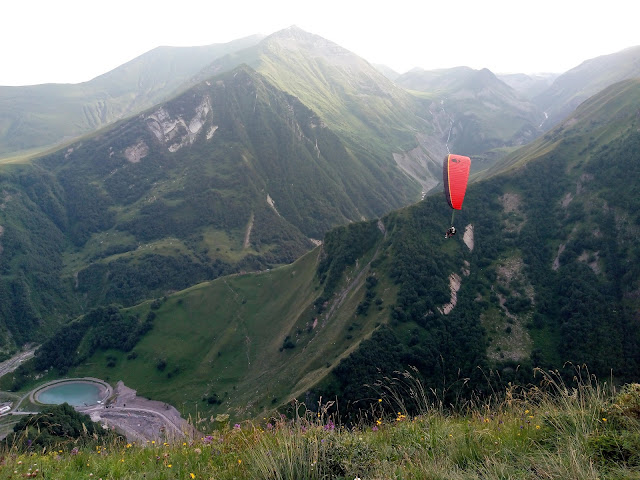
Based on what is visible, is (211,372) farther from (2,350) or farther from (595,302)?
(2,350)

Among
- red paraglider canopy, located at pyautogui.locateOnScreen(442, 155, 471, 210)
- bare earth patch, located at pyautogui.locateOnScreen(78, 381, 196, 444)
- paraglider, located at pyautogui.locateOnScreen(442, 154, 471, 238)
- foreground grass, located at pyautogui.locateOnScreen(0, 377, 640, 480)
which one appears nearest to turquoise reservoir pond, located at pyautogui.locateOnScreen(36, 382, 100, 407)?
bare earth patch, located at pyautogui.locateOnScreen(78, 381, 196, 444)

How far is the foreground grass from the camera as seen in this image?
19.6 ft

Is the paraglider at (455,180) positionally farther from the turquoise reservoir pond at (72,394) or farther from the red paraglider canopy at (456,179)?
the turquoise reservoir pond at (72,394)

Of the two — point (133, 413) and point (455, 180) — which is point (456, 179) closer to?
point (455, 180)

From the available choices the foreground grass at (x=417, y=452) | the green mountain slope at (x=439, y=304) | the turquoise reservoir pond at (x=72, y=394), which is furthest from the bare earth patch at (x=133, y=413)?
the foreground grass at (x=417, y=452)

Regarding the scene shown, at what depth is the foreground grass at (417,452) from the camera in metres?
5.98

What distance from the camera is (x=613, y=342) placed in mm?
67000

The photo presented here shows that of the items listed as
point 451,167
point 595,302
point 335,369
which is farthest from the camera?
point 595,302

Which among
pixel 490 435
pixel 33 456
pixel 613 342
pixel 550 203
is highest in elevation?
pixel 490 435

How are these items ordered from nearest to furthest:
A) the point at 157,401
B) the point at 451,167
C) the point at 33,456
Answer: the point at 33,456, the point at 451,167, the point at 157,401

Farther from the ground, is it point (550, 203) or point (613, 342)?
point (550, 203)

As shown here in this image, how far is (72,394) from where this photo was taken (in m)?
103

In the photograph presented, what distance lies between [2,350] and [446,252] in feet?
503

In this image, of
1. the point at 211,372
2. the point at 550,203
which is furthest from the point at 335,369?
the point at 550,203
